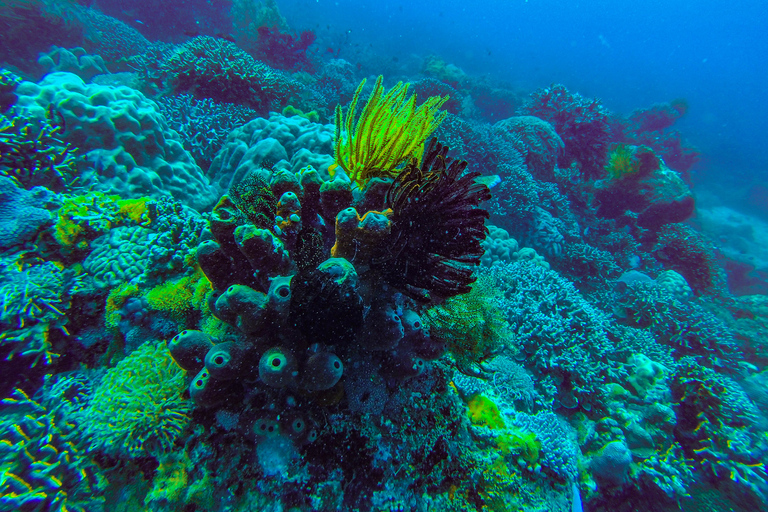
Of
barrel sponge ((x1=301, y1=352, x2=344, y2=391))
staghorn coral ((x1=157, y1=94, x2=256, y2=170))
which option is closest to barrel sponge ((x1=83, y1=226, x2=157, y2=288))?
barrel sponge ((x1=301, y1=352, x2=344, y2=391))

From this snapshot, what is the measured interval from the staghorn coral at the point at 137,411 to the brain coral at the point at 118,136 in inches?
103

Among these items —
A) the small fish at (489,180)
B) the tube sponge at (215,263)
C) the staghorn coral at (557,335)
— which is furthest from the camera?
the staghorn coral at (557,335)

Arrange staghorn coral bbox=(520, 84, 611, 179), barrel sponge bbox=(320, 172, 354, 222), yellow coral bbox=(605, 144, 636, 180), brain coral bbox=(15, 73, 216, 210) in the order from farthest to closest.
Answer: staghorn coral bbox=(520, 84, 611, 179)
yellow coral bbox=(605, 144, 636, 180)
brain coral bbox=(15, 73, 216, 210)
barrel sponge bbox=(320, 172, 354, 222)

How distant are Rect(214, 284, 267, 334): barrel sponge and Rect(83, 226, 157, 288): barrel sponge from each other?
1.56m

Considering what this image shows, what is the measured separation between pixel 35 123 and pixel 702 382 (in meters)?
11.1

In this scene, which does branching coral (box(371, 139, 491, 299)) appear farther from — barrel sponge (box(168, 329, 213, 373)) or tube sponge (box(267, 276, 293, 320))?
barrel sponge (box(168, 329, 213, 373))

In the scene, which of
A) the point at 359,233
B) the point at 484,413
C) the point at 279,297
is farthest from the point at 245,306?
the point at 484,413

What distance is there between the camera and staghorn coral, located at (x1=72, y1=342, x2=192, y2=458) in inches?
81.2

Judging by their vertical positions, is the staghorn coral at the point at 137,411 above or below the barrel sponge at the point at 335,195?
below

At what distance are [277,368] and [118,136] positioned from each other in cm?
458

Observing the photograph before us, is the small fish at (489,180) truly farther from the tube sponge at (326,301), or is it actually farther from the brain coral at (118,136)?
the brain coral at (118,136)

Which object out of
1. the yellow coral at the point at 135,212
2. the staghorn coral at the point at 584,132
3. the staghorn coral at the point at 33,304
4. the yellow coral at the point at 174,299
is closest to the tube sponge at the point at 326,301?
the yellow coral at the point at 174,299

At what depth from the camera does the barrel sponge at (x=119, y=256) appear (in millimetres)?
2861

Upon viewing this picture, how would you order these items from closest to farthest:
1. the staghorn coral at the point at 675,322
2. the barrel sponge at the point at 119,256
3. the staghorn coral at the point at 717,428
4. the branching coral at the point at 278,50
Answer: the barrel sponge at the point at 119,256 < the staghorn coral at the point at 717,428 < the staghorn coral at the point at 675,322 < the branching coral at the point at 278,50
